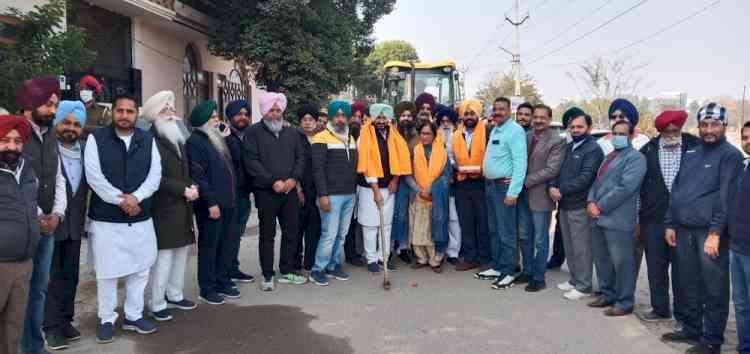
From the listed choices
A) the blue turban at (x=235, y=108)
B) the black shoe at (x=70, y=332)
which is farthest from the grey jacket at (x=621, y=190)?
the black shoe at (x=70, y=332)

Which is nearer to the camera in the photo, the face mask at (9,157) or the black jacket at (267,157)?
the face mask at (9,157)

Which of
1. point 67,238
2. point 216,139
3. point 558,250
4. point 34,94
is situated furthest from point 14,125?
point 558,250

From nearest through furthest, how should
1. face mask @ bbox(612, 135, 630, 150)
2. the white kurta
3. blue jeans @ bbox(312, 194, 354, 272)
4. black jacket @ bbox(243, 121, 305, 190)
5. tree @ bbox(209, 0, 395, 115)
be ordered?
the white kurta
face mask @ bbox(612, 135, 630, 150)
black jacket @ bbox(243, 121, 305, 190)
blue jeans @ bbox(312, 194, 354, 272)
tree @ bbox(209, 0, 395, 115)

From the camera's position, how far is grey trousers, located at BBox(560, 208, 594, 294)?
17.6ft

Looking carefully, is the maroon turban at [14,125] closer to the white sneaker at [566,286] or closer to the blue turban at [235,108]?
the blue turban at [235,108]

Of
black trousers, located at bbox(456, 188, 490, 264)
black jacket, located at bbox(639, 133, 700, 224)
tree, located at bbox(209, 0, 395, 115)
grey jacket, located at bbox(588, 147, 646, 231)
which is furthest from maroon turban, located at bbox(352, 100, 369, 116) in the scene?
tree, located at bbox(209, 0, 395, 115)

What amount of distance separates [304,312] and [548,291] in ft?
8.40

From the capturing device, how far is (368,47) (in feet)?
66.0

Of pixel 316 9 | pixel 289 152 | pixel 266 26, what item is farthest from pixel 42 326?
pixel 316 9

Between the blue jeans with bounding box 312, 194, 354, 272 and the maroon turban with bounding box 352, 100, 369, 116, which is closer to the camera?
the blue jeans with bounding box 312, 194, 354, 272

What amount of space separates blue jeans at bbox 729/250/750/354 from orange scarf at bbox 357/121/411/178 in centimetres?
336

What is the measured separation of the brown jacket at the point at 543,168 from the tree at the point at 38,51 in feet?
16.6

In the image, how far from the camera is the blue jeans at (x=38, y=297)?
3779 mm

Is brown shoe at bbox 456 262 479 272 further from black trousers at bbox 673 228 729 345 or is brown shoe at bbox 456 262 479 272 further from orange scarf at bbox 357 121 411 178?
black trousers at bbox 673 228 729 345
